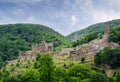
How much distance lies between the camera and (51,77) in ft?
270

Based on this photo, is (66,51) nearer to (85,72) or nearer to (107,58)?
(107,58)

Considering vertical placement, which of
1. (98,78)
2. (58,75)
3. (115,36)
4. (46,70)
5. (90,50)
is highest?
(115,36)

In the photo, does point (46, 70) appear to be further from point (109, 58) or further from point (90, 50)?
point (90, 50)

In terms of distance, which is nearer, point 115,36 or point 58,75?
point 58,75

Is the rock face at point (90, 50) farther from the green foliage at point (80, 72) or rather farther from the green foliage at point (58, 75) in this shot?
the green foliage at point (58, 75)

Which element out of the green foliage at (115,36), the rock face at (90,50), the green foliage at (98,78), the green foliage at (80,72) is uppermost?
the green foliage at (115,36)

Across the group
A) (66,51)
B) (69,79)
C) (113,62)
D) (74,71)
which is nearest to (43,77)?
(69,79)

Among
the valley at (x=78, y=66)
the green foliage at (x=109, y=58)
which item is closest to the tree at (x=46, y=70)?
the valley at (x=78, y=66)

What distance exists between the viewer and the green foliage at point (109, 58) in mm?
149500

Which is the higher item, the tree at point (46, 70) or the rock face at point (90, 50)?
the rock face at point (90, 50)

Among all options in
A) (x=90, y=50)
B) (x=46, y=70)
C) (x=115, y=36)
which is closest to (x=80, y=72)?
(x=46, y=70)

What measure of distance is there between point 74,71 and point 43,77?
45389 millimetres

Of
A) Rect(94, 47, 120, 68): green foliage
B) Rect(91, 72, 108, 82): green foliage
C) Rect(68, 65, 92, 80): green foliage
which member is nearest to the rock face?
Rect(94, 47, 120, 68): green foliage

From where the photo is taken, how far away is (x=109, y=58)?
152 metres
